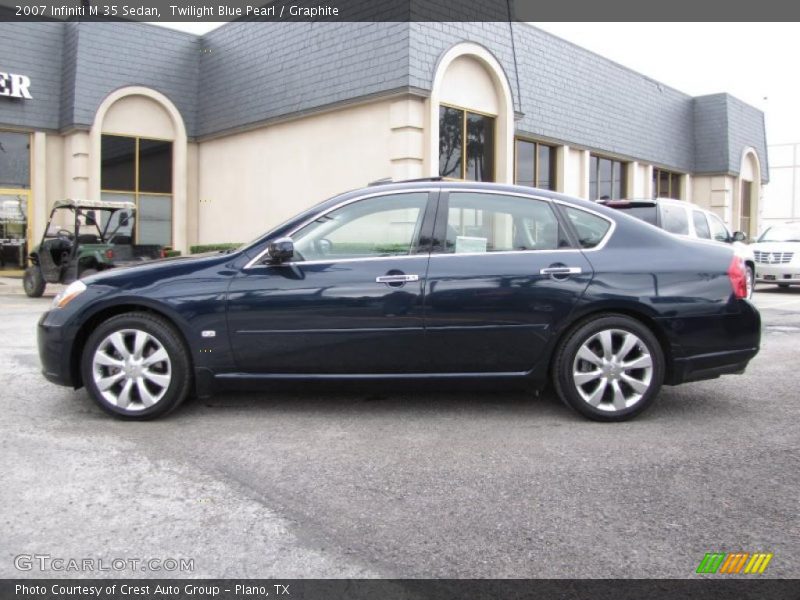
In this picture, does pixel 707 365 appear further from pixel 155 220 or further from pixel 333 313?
pixel 155 220

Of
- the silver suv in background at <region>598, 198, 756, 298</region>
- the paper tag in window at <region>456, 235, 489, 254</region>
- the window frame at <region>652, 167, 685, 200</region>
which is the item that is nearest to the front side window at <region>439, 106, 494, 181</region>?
the silver suv in background at <region>598, 198, 756, 298</region>

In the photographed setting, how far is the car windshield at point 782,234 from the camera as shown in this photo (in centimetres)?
1672

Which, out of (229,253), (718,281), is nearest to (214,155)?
(229,253)

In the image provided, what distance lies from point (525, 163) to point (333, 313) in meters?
15.5

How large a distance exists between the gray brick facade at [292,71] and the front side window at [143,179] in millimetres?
1083

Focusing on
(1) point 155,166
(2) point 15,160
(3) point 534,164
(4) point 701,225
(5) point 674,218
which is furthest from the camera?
(1) point 155,166

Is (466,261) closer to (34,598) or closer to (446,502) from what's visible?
(446,502)

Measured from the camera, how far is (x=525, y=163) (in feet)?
63.3

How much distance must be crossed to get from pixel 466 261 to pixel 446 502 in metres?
1.89

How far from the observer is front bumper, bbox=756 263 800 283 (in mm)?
15758

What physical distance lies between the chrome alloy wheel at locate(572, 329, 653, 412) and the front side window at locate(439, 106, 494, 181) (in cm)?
1074

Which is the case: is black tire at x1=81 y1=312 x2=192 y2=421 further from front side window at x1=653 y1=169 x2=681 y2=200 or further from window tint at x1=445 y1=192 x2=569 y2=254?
front side window at x1=653 y1=169 x2=681 y2=200

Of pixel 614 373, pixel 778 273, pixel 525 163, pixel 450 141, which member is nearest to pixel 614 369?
pixel 614 373

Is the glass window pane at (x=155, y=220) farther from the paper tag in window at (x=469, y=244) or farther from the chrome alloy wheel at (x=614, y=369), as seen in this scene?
the chrome alloy wheel at (x=614, y=369)
